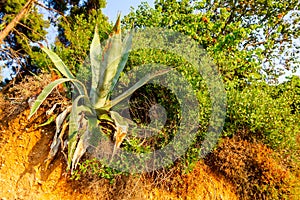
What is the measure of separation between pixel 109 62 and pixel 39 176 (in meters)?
1.49

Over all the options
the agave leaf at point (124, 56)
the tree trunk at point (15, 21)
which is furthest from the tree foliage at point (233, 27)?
the tree trunk at point (15, 21)

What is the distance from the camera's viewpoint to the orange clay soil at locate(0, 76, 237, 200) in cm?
306

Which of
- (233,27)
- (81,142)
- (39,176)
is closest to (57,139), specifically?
(81,142)

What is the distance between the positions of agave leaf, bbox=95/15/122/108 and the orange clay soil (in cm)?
71

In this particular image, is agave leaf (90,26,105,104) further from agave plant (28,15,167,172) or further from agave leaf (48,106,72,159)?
agave leaf (48,106,72,159)

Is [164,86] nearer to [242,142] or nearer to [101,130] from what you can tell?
[101,130]

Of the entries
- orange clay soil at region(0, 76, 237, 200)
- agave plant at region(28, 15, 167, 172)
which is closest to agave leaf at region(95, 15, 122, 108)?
agave plant at region(28, 15, 167, 172)

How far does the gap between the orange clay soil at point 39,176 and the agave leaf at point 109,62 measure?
710 mm

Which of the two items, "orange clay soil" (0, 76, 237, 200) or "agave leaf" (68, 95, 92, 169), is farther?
"orange clay soil" (0, 76, 237, 200)

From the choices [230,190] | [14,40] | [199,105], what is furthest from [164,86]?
[14,40]

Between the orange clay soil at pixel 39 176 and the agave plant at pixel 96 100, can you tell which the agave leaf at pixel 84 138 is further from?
the orange clay soil at pixel 39 176

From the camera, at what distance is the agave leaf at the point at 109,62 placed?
124 inches

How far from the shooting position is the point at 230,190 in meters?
3.91

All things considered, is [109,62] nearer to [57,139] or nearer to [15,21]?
[57,139]
